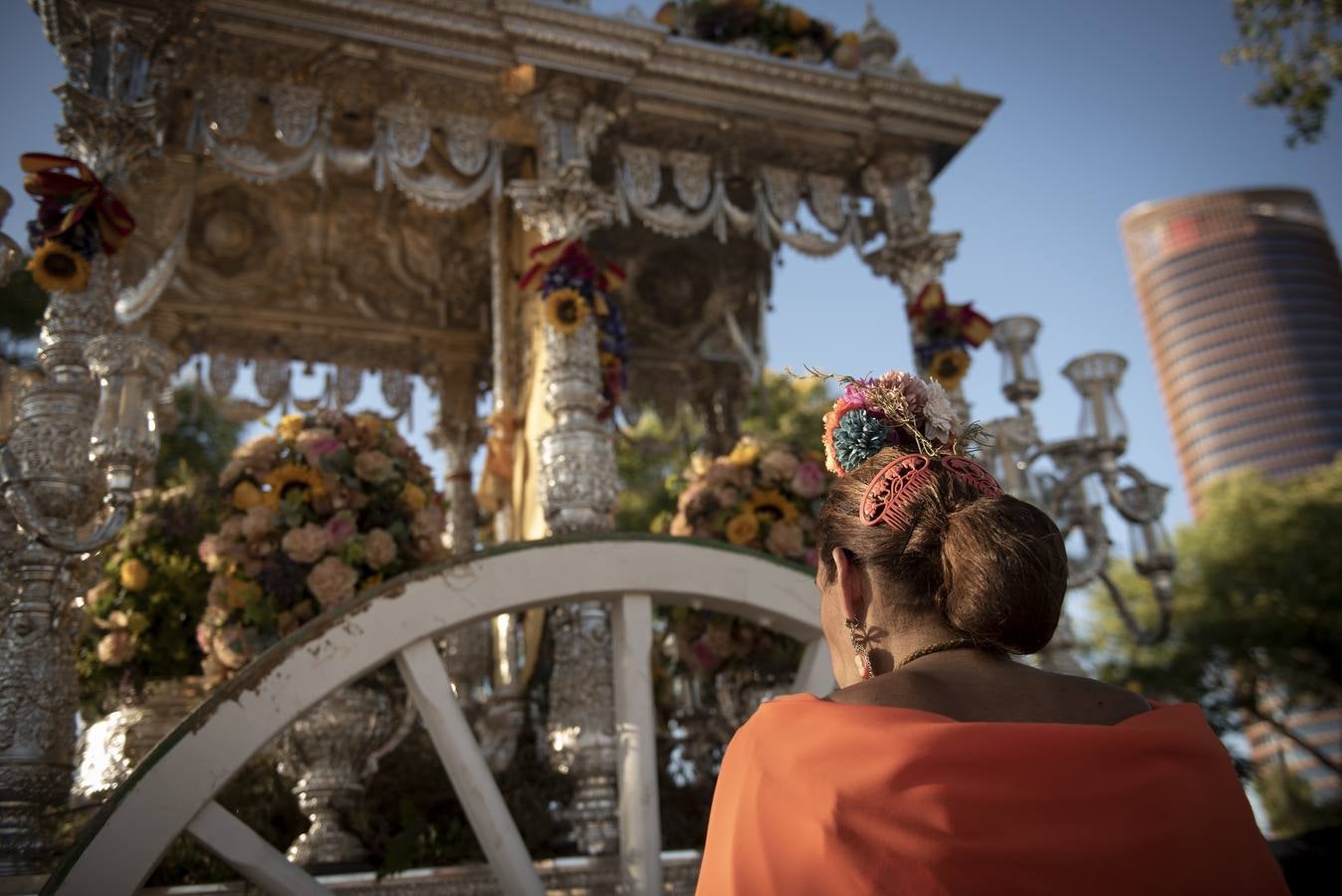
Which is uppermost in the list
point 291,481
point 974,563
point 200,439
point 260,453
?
point 200,439

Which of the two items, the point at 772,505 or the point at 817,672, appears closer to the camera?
the point at 817,672

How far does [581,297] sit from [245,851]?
433 centimetres

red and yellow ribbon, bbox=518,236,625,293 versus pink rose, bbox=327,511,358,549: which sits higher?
red and yellow ribbon, bbox=518,236,625,293

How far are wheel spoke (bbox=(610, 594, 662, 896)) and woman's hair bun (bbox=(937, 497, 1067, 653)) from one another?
203 centimetres

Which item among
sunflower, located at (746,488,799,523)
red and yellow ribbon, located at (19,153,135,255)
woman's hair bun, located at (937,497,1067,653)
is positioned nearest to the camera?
woman's hair bun, located at (937,497,1067,653)

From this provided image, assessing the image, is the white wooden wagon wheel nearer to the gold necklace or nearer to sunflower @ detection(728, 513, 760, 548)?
the gold necklace

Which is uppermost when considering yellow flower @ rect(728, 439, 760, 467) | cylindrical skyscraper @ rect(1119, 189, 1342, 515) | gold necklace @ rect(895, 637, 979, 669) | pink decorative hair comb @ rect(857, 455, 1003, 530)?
cylindrical skyscraper @ rect(1119, 189, 1342, 515)

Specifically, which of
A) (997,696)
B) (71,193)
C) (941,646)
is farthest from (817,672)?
(71,193)

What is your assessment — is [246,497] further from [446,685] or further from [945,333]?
[945,333]

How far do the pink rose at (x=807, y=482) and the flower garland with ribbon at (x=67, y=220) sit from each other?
13.8 ft

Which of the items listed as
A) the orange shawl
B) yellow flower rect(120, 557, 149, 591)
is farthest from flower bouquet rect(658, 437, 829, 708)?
the orange shawl

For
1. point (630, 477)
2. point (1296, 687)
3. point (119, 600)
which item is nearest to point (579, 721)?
point (119, 600)

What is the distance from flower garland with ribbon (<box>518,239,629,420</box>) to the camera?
667 centimetres

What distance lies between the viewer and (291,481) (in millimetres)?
5207
